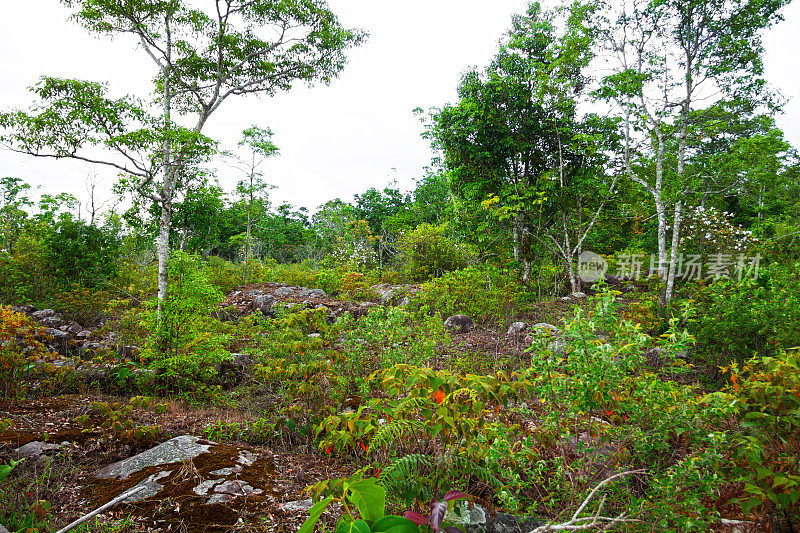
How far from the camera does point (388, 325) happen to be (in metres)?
3.72

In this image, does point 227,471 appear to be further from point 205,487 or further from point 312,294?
point 312,294

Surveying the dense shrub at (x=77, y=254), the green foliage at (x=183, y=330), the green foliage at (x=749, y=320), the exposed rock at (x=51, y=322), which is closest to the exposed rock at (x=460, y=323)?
the green foliage at (x=749, y=320)

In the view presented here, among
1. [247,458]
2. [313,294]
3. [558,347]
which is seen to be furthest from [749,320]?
[313,294]

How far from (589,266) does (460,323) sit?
4722mm

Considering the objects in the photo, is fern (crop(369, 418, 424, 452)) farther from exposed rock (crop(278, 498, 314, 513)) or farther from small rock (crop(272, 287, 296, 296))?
small rock (crop(272, 287, 296, 296))

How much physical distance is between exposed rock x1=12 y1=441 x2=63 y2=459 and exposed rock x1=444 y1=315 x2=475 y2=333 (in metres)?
5.74

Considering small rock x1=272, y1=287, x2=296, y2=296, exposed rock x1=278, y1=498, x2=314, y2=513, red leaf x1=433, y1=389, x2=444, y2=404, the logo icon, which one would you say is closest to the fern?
red leaf x1=433, y1=389, x2=444, y2=404

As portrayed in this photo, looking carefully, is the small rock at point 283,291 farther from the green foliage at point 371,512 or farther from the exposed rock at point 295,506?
the green foliage at point 371,512

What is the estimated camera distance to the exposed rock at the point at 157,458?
244 cm

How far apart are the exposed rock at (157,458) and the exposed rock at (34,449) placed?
522 mm

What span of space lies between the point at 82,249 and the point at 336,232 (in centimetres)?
1576

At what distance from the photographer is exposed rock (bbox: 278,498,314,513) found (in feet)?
6.72

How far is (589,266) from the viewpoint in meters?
10.1

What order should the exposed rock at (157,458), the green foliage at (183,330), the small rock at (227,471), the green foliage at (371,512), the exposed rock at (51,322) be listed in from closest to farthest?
the green foliage at (371,512) < the small rock at (227,471) < the exposed rock at (157,458) < the green foliage at (183,330) < the exposed rock at (51,322)
